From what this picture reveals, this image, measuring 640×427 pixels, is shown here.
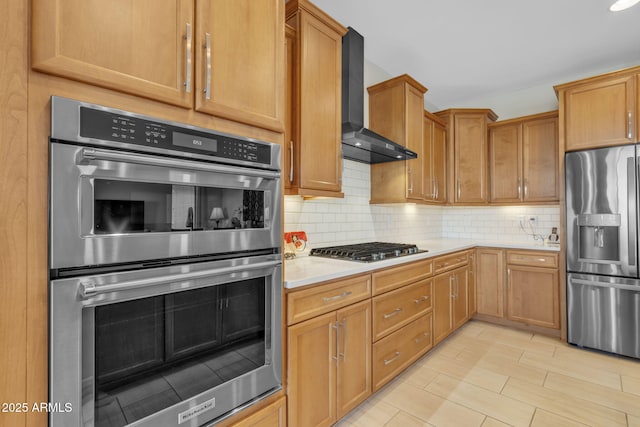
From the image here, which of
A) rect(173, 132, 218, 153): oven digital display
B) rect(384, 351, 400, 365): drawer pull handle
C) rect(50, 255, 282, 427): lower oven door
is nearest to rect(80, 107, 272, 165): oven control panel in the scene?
rect(173, 132, 218, 153): oven digital display

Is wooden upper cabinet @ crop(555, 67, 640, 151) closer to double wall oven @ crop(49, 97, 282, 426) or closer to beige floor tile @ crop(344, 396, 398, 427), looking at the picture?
beige floor tile @ crop(344, 396, 398, 427)

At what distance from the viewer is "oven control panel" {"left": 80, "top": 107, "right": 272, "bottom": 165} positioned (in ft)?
3.02

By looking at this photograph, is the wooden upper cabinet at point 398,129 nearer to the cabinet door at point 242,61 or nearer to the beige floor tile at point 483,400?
the beige floor tile at point 483,400

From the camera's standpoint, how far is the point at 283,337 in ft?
4.88

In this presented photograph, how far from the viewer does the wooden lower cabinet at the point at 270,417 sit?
129cm

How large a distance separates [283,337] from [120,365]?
698 mm

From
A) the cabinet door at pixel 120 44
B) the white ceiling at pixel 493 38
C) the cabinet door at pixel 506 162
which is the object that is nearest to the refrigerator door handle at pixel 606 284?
the cabinet door at pixel 506 162

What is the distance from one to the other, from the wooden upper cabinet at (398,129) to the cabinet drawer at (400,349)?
1.22 m

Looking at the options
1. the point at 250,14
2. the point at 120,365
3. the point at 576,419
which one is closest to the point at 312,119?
the point at 250,14

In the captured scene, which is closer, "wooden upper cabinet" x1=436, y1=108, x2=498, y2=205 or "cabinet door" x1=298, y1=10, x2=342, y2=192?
"cabinet door" x1=298, y1=10, x2=342, y2=192

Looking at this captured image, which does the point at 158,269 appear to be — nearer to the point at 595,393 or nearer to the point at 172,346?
the point at 172,346

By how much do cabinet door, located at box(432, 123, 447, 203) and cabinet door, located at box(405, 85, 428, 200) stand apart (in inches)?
15.9

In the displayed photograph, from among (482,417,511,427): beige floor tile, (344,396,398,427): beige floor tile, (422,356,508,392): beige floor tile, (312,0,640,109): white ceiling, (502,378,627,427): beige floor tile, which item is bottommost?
(344,396,398,427): beige floor tile

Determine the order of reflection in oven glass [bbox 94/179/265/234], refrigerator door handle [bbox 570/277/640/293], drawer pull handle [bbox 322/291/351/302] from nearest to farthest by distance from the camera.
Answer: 1. reflection in oven glass [bbox 94/179/265/234]
2. drawer pull handle [bbox 322/291/351/302]
3. refrigerator door handle [bbox 570/277/640/293]
